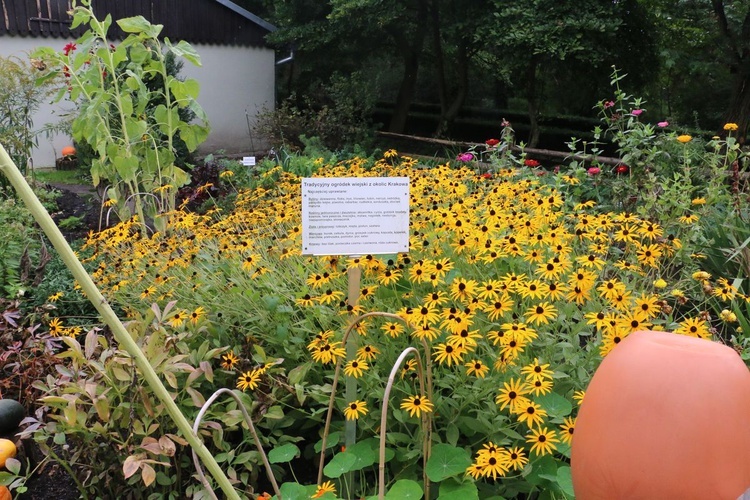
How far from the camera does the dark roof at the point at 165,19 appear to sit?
34.7ft

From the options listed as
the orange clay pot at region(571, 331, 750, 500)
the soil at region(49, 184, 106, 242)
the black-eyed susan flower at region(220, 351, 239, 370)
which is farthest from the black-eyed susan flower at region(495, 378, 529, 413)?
the soil at region(49, 184, 106, 242)

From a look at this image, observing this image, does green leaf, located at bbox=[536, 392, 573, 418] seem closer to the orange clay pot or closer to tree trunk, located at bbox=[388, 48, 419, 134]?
the orange clay pot

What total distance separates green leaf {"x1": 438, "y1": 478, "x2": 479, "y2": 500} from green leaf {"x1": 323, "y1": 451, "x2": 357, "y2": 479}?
0.24 m

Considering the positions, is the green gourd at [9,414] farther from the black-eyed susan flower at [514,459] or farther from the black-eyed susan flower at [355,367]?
the black-eyed susan flower at [514,459]

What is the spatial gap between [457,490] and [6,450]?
64.6 inches

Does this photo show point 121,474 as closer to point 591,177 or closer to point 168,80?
point 168,80

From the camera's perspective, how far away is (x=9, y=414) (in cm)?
244

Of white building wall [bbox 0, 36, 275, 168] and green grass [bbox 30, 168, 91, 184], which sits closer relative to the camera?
green grass [bbox 30, 168, 91, 184]

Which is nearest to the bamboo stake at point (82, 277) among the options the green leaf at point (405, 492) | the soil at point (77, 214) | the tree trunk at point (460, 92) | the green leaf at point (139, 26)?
the green leaf at point (405, 492)

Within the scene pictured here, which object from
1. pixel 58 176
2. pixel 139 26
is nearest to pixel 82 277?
pixel 139 26

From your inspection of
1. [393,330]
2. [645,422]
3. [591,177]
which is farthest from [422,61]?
[645,422]

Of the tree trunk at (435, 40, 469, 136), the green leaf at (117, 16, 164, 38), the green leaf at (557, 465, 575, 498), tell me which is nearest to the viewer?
the green leaf at (557, 465, 575, 498)

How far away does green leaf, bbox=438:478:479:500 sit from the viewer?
1584 mm

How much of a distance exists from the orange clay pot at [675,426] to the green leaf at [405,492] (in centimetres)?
64
